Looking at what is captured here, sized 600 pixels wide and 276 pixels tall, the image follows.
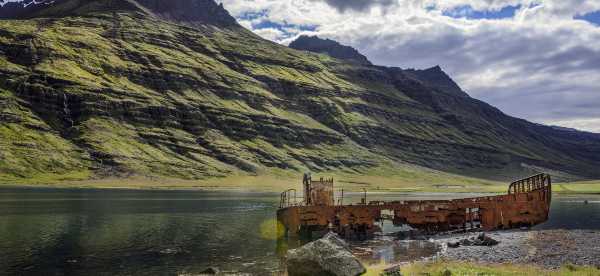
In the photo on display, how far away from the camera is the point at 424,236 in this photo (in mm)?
49938

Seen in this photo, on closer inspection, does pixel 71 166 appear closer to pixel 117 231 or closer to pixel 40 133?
pixel 40 133

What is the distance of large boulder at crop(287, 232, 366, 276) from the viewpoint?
2684 centimetres

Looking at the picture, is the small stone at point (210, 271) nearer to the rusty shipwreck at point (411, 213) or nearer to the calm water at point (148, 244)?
the calm water at point (148, 244)

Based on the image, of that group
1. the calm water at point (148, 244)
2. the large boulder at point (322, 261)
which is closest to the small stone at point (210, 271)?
the calm water at point (148, 244)

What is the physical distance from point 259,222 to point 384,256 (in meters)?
28.4

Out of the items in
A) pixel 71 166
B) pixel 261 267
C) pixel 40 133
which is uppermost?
pixel 40 133

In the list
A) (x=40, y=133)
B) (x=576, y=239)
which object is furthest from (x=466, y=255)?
(x=40, y=133)

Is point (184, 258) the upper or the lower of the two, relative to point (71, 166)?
lower

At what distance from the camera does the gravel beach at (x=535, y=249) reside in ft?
107

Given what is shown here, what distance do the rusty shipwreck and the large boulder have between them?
20.9 meters

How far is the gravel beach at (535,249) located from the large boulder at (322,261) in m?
11.3

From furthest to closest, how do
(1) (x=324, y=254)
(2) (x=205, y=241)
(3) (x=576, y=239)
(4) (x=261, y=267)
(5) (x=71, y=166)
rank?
(5) (x=71, y=166), (2) (x=205, y=241), (3) (x=576, y=239), (4) (x=261, y=267), (1) (x=324, y=254)

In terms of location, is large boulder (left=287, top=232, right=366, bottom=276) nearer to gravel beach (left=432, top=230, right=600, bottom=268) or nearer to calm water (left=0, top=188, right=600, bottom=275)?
calm water (left=0, top=188, right=600, bottom=275)

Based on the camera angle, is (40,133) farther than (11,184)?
Yes
